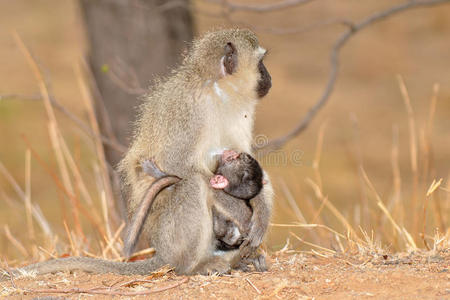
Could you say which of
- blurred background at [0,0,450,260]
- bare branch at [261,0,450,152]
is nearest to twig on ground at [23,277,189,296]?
blurred background at [0,0,450,260]

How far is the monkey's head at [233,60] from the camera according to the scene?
4137mm

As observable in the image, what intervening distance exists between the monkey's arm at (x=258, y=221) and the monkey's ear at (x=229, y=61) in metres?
0.73

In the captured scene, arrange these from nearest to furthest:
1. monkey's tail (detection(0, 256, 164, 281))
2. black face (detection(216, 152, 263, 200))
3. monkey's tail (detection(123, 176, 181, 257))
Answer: monkey's tail (detection(123, 176, 181, 257)) < monkey's tail (detection(0, 256, 164, 281)) < black face (detection(216, 152, 263, 200))

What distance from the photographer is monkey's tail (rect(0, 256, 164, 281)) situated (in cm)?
386

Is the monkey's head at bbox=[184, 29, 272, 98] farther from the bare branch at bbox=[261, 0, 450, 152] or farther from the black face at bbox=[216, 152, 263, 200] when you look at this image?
the bare branch at bbox=[261, 0, 450, 152]

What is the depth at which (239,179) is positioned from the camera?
157 inches

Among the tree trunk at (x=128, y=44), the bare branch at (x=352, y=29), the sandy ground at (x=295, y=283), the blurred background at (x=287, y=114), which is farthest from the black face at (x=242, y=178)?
the tree trunk at (x=128, y=44)

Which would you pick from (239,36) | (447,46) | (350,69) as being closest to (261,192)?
(239,36)

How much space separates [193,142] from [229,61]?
0.60m

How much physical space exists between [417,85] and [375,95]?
96 centimetres

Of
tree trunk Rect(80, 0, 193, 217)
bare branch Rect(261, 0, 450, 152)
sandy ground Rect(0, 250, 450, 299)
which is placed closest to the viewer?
sandy ground Rect(0, 250, 450, 299)

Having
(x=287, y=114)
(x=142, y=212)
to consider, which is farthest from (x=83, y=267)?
(x=287, y=114)

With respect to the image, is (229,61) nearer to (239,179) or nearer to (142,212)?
(239,179)

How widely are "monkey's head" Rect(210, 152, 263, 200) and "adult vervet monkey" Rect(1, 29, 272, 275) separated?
0.26 ft
